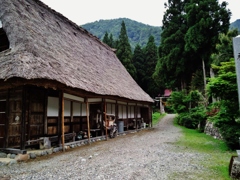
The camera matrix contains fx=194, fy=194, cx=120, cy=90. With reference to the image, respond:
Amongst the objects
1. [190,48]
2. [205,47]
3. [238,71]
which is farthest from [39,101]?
[205,47]

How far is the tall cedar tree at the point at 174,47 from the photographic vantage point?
18.4 metres

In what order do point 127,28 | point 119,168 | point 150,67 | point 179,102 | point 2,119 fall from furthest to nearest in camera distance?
point 127,28 → point 150,67 → point 179,102 → point 2,119 → point 119,168

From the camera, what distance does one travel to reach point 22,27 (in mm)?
6840

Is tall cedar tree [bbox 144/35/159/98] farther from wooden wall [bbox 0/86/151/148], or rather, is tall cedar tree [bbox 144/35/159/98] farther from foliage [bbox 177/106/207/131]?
wooden wall [bbox 0/86/151/148]

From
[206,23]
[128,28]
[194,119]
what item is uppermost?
[128,28]

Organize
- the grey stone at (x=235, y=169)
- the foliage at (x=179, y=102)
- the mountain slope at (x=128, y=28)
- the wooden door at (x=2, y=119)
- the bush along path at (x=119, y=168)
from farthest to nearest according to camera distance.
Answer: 1. the mountain slope at (x=128, y=28)
2. the foliage at (x=179, y=102)
3. the wooden door at (x=2, y=119)
4. the bush along path at (x=119, y=168)
5. the grey stone at (x=235, y=169)

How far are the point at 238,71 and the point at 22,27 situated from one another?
22.2 ft

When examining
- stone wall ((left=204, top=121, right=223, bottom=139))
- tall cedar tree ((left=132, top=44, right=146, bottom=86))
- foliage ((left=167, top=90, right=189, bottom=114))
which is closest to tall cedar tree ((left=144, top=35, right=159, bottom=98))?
tall cedar tree ((left=132, top=44, right=146, bottom=86))

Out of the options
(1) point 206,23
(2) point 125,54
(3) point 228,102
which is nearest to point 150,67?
(2) point 125,54

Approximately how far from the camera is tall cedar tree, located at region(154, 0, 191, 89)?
60.5 feet

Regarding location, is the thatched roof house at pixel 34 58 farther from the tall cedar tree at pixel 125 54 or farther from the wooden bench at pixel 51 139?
the tall cedar tree at pixel 125 54

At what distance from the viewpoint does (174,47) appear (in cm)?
1880

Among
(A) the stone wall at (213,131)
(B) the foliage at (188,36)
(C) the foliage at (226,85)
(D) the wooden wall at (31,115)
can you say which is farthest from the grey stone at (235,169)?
(B) the foliage at (188,36)

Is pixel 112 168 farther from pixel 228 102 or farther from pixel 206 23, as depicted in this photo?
pixel 206 23
